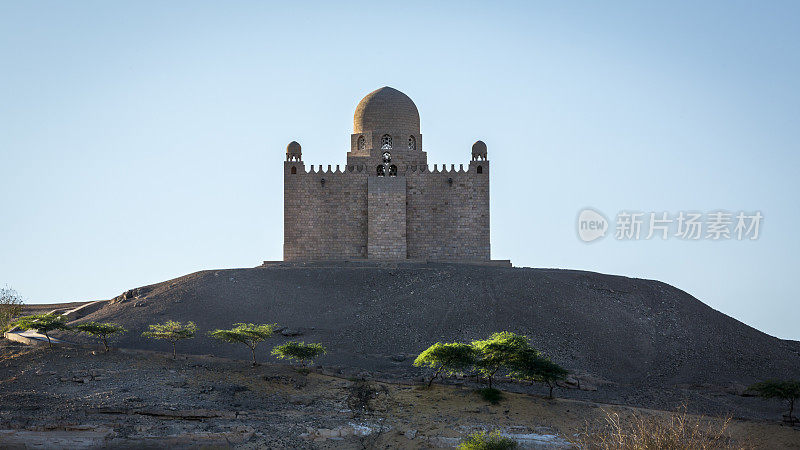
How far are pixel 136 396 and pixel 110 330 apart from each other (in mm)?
5616

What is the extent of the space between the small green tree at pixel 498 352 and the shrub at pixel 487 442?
4.32m

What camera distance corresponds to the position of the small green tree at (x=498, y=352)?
28859mm

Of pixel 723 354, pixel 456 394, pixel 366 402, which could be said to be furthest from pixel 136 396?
pixel 723 354

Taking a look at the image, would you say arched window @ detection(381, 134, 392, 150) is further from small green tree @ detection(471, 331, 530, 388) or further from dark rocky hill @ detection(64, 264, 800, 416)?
small green tree @ detection(471, 331, 530, 388)

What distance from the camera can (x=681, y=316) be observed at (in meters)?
38.3

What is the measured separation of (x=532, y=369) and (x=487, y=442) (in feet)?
18.7

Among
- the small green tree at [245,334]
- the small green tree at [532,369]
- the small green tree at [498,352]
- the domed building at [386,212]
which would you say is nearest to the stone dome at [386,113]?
the domed building at [386,212]

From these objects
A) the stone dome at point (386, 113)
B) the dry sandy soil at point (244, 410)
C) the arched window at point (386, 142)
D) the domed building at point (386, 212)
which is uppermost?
the stone dome at point (386, 113)

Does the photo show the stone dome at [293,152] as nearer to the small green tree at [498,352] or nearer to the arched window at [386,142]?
the arched window at [386,142]

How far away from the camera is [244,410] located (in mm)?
26766

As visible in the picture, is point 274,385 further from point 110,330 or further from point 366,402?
point 110,330

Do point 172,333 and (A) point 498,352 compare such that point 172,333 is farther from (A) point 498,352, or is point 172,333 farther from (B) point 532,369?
(B) point 532,369

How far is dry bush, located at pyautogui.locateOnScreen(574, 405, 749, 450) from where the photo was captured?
20.4 meters

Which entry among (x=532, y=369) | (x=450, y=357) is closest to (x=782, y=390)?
(x=532, y=369)
